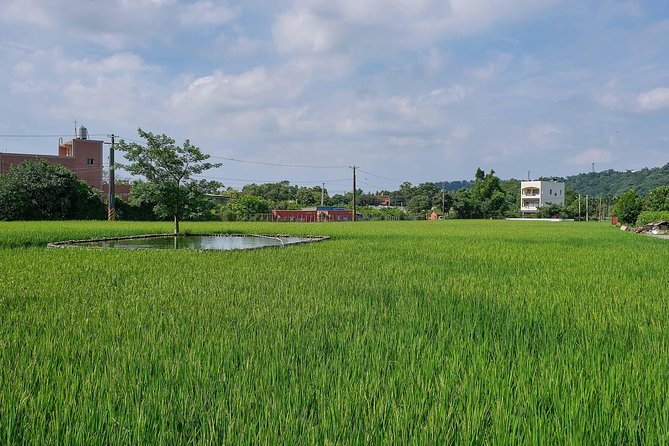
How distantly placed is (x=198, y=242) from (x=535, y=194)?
7510 cm

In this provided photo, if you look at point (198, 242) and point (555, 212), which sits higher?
point (555, 212)

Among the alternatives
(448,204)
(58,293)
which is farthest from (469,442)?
(448,204)

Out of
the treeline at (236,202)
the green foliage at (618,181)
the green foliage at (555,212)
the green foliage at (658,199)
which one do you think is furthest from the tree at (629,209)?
the green foliage at (618,181)

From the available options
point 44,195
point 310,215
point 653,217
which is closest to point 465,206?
point 310,215

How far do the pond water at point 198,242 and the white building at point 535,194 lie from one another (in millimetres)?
68507

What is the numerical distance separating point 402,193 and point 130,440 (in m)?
84.8

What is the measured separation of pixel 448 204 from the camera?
62.7 metres

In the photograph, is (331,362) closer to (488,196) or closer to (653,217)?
(653,217)

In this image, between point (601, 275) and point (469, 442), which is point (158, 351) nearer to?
point (469, 442)

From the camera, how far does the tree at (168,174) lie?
13.9m

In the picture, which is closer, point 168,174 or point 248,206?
point 168,174

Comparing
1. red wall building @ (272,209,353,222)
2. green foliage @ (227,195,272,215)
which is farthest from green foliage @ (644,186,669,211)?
green foliage @ (227,195,272,215)

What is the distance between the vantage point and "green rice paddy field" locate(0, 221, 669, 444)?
1.74 m

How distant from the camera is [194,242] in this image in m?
12.9
